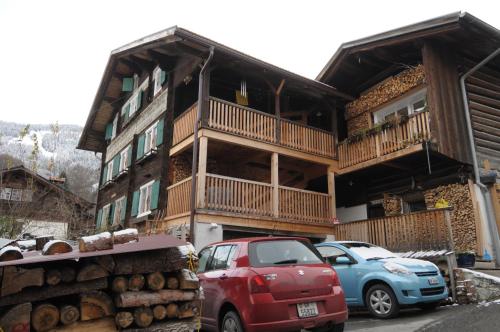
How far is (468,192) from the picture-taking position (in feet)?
41.1

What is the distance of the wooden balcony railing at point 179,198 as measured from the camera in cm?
1296

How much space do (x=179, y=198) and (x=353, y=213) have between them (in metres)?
7.78

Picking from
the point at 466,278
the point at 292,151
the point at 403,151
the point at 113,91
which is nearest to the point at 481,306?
the point at 466,278

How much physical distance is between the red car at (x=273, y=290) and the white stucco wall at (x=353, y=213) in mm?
10986

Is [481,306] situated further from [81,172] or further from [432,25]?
[81,172]

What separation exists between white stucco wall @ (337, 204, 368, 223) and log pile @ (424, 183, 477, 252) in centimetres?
369

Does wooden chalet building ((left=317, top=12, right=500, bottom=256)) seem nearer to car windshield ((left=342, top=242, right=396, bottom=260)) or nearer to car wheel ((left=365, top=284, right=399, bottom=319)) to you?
car windshield ((left=342, top=242, right=396, bottom=260))

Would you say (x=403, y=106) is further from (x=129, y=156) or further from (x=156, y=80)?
(x=129, y=156)

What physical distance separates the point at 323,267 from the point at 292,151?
957 centimetres

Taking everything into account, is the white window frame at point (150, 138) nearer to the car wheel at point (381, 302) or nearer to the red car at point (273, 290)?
the car wheel at point (381, 302)

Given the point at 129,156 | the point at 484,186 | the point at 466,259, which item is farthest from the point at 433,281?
the point at 129,156

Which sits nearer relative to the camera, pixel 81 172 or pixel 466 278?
pixel 466 278

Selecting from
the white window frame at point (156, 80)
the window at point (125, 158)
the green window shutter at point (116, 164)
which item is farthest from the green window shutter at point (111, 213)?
the white window frame at point (156, 80)

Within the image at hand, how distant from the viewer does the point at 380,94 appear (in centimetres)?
1597
